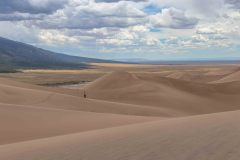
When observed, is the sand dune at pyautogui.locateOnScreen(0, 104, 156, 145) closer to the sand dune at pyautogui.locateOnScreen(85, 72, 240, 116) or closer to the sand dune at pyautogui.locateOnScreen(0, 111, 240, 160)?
the sand dune at pyautogui.locateOnScreen(0, 111, 240, 160)

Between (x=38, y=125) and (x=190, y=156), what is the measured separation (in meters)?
9.06

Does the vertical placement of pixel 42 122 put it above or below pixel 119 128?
below

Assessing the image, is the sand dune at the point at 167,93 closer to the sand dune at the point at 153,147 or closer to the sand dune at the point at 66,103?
the sand dune at the point at 66,103

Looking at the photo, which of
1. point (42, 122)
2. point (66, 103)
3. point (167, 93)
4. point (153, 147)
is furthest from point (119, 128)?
point (167, 93)

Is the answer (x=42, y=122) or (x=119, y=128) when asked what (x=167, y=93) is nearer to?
(x=42, y=122)

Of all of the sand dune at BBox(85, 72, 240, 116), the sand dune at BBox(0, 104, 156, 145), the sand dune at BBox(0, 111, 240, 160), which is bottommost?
the sand dune at BBox(85, 72, 240, 116)

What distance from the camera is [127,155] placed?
24.9 feet

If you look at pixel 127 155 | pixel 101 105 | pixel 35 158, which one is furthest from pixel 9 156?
pixel 101 105

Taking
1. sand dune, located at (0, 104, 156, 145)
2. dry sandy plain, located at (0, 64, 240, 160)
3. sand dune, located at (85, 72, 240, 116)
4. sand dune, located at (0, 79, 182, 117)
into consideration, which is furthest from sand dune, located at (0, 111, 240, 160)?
sand dune, located at (85, 72, 240, 116)

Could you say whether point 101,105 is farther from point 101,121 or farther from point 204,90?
point 204,90

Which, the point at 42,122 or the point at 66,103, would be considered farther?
the point at 66,103

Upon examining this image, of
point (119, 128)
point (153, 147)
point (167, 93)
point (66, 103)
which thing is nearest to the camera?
point (153, 147)

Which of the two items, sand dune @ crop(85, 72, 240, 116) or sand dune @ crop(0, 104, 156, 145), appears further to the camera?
sand dune @ crop(85, 72, 240, 116)

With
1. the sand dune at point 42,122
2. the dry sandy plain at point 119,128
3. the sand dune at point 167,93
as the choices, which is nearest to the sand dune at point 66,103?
the dry sandy plain at point 119,128
